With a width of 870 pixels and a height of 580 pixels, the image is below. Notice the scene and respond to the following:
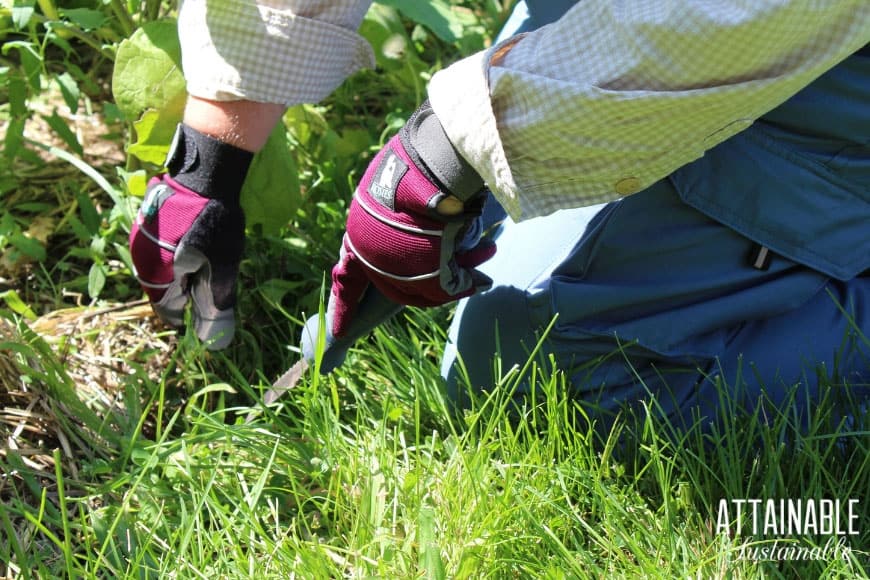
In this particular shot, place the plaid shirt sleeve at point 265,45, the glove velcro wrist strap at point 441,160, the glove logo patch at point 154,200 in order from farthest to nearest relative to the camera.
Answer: the glove logo patch at point 154,200 < the plaid shirt sleeve at point 265,45 < the glove velcro wrist strap at point 441,160

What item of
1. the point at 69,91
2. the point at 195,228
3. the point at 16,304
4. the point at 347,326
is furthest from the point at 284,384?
the point at 69,91

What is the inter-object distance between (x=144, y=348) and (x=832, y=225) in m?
1.03

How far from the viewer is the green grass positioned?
110 centimetres

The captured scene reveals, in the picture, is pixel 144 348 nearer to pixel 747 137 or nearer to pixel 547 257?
pixel 547 257

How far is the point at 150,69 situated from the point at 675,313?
32.8 inches

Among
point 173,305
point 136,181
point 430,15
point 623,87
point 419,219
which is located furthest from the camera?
point 430,15

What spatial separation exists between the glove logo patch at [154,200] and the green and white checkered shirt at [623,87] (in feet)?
1.37

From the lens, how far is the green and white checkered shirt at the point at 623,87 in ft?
3.20

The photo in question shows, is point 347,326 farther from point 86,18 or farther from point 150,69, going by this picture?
point 86,18

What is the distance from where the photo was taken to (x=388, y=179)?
114 centimetres

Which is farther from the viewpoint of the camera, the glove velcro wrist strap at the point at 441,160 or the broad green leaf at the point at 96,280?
the broad green leaf at the point at 96,280

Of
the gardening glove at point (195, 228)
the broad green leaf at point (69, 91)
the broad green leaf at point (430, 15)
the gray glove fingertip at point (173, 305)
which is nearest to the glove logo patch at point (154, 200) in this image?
the gardening glove at point (195, 228)

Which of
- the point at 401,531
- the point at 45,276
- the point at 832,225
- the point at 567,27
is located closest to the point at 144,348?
the point at 45,276

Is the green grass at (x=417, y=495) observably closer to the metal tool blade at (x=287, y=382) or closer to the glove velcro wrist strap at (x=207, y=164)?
the metal tool blade at (x=287, y=382)
